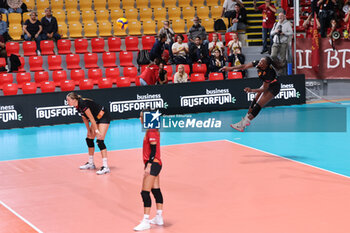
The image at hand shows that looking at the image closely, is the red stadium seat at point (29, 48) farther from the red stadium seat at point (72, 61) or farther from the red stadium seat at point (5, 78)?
the red stadium seat at point (5, 78)

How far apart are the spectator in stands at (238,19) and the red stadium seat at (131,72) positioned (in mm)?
6114

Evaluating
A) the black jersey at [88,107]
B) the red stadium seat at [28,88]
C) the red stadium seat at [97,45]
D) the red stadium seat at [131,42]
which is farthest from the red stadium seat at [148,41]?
the black jersey at [88,107]

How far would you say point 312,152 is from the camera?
1523cm

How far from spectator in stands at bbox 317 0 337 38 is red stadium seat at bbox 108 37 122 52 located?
382 inches

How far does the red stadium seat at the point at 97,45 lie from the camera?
83.6 ft

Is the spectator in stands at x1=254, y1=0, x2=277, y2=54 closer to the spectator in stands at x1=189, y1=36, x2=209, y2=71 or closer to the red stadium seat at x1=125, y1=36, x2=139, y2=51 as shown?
the spectator in stands at x1=189, y1=36, x2=209, y2=71

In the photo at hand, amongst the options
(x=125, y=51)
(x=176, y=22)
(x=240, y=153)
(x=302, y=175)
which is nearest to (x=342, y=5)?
(x=176, y=22)

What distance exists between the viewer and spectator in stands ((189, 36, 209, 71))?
25031 mm

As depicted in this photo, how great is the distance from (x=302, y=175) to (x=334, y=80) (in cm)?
1466

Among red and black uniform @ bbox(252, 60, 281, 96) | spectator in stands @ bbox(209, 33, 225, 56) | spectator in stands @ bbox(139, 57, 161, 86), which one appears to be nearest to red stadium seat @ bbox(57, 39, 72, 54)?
spectator in stands @ bbox(139, 57, 161, 86)

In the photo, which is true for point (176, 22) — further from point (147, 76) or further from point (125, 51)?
point (147, 76)

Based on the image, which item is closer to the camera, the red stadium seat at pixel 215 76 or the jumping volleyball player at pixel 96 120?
the jumping volleyball player at pixel 96 120

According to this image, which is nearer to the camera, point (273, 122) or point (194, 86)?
point (273, 122)

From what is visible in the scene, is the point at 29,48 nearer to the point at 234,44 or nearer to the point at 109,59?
the point at 109,59
